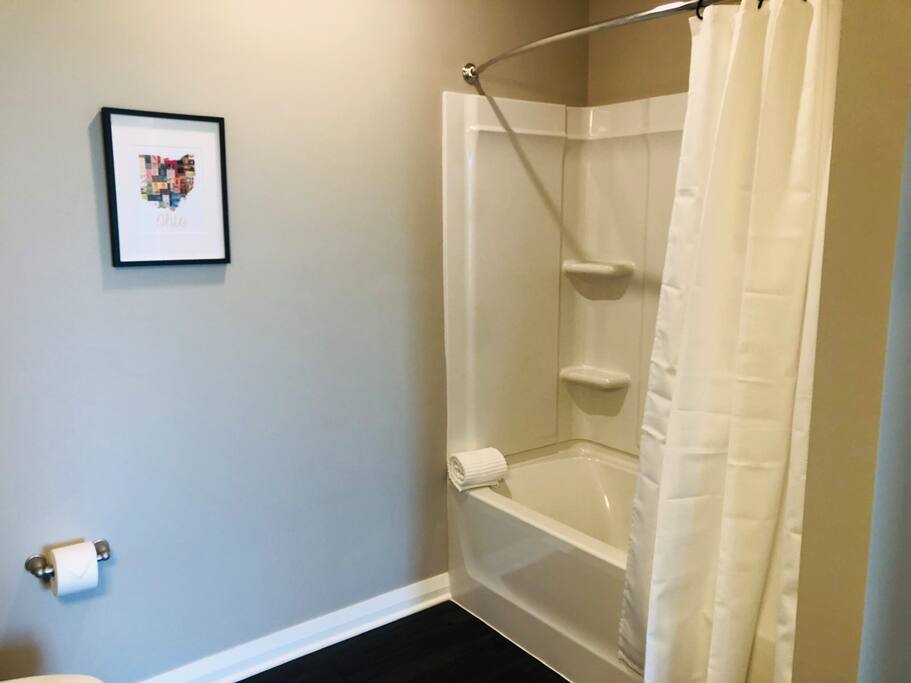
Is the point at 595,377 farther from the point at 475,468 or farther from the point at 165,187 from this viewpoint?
the point at 165,187

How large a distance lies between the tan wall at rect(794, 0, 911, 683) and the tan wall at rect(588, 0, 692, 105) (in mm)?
1756

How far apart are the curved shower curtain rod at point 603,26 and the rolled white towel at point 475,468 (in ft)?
4.43

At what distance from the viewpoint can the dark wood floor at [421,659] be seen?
232 centimetres

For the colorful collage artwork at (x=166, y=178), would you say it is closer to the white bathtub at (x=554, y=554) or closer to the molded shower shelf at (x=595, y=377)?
the white bathtub at (x=554, y=554)

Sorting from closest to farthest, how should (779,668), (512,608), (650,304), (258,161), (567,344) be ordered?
(779,668)
(258,161)
(512,608)
(650,304)
(567,344)

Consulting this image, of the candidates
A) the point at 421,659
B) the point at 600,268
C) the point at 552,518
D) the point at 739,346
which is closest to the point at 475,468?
the point at 552,518

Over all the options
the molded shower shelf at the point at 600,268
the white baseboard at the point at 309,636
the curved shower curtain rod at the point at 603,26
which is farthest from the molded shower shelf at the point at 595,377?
the curved shower curtain rod at the point at 603,26

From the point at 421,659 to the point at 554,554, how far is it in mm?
593

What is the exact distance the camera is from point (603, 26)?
2035mm

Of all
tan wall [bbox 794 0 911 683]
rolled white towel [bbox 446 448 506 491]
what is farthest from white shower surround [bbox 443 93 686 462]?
tan wall [bbox 794 0 911 683]

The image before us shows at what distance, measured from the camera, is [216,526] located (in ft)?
7.31

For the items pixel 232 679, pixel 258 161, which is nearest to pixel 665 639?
pixel 232 679

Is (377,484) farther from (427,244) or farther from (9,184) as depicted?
(9,184)

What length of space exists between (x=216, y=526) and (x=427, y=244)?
117cm
